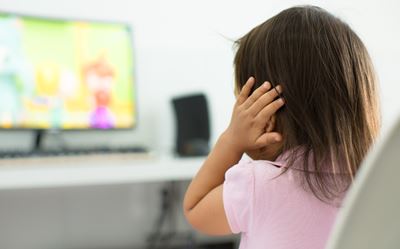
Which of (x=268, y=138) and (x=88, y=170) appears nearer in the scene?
(x=268, y=138)

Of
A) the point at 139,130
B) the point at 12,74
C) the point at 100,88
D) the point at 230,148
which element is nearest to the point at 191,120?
the point at 139,130

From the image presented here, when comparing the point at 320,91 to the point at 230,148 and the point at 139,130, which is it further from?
the point at 139,130

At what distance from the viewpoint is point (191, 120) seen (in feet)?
4.58

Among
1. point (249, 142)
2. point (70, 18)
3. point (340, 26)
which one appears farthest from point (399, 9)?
point (70, 18)

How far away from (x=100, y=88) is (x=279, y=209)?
3.16ft

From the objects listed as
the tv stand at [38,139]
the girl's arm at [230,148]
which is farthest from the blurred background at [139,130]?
the girl's arm at [230,148]

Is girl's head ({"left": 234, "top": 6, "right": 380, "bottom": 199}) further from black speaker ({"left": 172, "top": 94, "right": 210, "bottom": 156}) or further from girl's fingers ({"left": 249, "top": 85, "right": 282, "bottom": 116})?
black speaker ({"left": 172, "top": 94, "right": 210, "bottom": 156})

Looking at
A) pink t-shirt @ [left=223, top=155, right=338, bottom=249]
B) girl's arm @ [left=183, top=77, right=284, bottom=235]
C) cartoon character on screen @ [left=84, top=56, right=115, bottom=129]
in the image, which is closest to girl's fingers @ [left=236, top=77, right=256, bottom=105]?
girl's arm @ [left=183, top=77, right=284, bottom=235]

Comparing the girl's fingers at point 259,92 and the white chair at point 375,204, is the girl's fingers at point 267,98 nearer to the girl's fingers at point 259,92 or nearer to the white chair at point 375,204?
the girl's fingers at point 259,92

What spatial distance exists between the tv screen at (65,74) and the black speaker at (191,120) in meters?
0.16

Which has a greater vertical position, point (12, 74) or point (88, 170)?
point (12, 74)

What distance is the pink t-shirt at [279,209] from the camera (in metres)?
0.49

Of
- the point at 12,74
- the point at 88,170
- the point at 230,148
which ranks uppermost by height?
the point at 12,74

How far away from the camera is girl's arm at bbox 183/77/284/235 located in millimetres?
525
